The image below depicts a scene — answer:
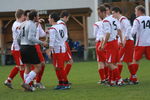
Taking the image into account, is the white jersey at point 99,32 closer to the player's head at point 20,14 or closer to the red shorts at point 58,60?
the red shorts at point 58,60

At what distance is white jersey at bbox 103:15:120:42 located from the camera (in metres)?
12.2

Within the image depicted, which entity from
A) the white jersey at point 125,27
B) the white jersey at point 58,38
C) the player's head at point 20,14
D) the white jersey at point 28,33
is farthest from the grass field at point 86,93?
the player's head at point 20,14

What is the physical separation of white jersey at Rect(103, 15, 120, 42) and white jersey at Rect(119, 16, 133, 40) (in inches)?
18.0

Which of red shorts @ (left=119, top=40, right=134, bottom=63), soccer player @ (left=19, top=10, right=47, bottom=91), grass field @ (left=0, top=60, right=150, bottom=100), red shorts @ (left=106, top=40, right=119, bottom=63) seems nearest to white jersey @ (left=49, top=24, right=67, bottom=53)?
soccer player @ (left=19, top=10, right=47, bottom=91)

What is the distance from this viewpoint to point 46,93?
1130 centimetres

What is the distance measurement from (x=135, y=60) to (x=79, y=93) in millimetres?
2456

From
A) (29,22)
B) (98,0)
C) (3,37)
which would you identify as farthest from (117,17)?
(98,0)

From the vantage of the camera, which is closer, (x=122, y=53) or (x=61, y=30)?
(x=61, y=30)

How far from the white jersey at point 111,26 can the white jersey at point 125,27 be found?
18.0 inches

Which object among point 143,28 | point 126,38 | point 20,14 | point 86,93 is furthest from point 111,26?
point 20,14

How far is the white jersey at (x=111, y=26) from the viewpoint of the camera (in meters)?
12.2

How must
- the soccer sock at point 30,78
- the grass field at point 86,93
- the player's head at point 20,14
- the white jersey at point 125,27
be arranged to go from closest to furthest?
the grass field at point 86,93
the soccer sock at point 30,78
the player's head at point 20,14
the white jersey at point 125,27

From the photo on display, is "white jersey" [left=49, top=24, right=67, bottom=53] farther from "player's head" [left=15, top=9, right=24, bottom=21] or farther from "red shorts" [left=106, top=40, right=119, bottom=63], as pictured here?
"red shorts" [left=106, top=40, right=119, bottom=63]

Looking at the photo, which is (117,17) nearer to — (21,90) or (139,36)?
(139,36)
